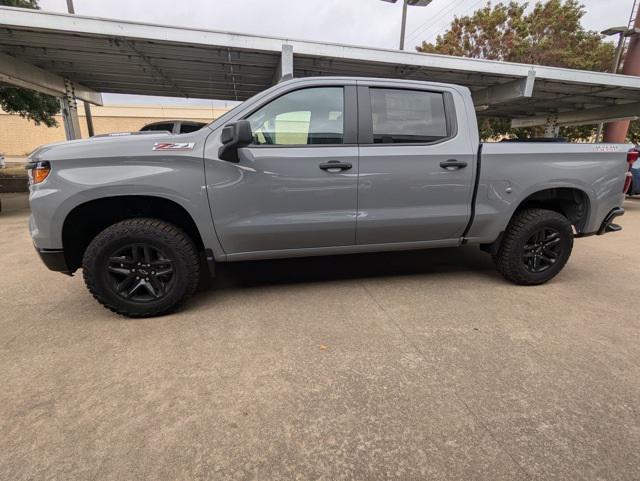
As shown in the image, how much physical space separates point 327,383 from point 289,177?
1.66 meters

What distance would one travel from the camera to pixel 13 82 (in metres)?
9.17

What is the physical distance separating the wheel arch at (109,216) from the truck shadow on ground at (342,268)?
2.87 ft

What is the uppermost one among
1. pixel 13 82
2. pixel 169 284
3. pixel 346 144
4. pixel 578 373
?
pixel 13 82

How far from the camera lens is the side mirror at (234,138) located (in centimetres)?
271

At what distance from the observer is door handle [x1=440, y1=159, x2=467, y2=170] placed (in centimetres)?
334

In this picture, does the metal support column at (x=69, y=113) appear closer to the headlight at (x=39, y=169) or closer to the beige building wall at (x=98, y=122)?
the headlight at (x=39, y=169)

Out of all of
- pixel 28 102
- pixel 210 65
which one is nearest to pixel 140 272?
pixel 210 65

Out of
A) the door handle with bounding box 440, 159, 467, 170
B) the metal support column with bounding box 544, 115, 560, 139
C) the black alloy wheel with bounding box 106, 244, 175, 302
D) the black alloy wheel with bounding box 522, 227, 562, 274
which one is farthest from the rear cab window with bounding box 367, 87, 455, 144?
the metal support column with bounding box 544, 115, 560, 139

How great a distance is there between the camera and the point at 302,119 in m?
3.17

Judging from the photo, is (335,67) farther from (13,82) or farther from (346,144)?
(13,82)

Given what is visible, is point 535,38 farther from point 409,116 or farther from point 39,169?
point 39,169

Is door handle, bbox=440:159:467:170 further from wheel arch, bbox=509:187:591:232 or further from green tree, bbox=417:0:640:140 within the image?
green tree, bbox=417:0:640:140

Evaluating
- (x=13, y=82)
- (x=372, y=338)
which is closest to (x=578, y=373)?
(x=372, y=338)

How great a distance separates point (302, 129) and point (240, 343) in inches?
73.0
